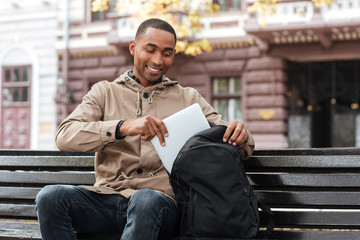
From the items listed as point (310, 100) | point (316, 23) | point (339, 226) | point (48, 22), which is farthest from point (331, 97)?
point (339, 226)

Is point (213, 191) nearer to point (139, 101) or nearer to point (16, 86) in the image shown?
point (139, 101)

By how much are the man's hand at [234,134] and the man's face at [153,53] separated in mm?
578

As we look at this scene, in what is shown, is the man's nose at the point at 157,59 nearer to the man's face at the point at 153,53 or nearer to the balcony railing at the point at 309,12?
the man's face at the point at 153,53

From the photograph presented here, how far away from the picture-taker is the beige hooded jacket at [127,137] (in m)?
2.66

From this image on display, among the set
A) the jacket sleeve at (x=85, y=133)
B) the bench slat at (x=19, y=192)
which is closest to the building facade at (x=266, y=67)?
the bench slat at (x=19, y=192)

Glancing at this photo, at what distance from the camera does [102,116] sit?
2936mm

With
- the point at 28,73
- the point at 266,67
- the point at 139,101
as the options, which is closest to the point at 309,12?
the point at 266,67

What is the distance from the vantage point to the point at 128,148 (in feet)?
9.29

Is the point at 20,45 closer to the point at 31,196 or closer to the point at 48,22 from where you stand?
the point at 48,22

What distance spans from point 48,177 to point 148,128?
100 cm

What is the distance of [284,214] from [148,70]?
1.06 m

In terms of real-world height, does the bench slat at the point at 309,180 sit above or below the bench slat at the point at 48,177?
above

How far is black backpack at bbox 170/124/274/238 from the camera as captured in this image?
2424mm

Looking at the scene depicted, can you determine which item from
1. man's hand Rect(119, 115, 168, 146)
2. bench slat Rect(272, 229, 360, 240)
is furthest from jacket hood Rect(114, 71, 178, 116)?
bench slat Rect(272, 229, 360, 240)
